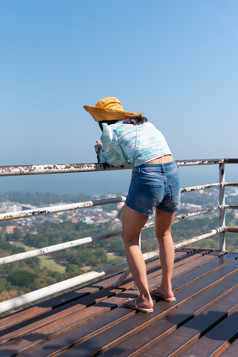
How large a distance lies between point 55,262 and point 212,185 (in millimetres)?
50605

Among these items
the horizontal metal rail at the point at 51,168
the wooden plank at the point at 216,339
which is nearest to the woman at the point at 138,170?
the horizontal metal rail at the point at 51,168

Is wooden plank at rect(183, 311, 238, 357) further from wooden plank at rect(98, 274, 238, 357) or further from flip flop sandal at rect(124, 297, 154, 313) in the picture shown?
flip flop sandal at rect(124, 297, 154, 313)

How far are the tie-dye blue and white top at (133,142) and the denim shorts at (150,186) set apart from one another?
71 millimetres

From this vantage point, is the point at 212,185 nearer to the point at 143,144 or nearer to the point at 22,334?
the point at 143,144

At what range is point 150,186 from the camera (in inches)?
103

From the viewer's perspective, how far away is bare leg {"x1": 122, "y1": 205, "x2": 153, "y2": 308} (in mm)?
2746

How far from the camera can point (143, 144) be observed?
2656 mm

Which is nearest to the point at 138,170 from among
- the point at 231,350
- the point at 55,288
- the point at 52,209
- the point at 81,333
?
the point at 52,209

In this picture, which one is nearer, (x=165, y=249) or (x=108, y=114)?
(x=108, y=114)

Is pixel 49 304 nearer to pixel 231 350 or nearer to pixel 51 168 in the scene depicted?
pixel 51 168

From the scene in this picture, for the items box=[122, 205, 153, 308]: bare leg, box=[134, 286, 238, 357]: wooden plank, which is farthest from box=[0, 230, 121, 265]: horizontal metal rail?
box=[134, 286, 238, 357]: wooden plank

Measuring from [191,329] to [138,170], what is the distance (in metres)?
1.03

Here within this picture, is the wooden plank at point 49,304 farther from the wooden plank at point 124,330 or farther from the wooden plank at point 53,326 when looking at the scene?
the wooden plank at point 124,330

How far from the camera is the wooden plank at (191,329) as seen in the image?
86.0 inches
